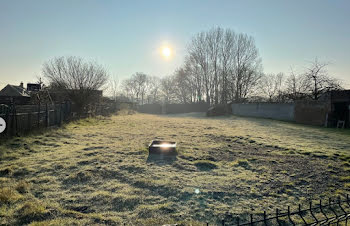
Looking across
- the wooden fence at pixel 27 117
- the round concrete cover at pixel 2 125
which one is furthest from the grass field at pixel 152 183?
the wooden fence at pixel 27 117

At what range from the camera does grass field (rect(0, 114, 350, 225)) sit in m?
2.87

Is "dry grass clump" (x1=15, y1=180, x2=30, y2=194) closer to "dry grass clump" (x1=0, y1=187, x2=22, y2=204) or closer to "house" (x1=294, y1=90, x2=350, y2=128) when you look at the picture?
"dry grass clump" (x1=0, y1=187, x2=22, y2=204)

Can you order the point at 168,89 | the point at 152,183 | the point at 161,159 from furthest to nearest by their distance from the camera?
the point at 168,89
the point at 161,159
the point at 152,183

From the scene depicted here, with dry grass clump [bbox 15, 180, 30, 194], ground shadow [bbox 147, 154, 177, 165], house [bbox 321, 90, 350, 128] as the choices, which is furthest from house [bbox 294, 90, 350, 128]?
dry grass clump [bbox 15, 180, 30, 194]

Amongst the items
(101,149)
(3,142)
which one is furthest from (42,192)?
(3,142)

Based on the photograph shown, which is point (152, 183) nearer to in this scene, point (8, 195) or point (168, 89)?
point (8, 195)

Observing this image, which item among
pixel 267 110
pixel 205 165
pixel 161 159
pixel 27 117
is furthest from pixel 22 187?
pixel 267 110

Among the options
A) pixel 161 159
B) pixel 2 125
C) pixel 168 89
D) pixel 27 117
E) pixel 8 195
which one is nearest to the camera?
pixel 8 195

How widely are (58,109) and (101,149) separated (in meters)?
6.61

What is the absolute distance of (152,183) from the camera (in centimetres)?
392

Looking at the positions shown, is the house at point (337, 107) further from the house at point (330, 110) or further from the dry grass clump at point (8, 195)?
the dry grass clump at point (8, 195)

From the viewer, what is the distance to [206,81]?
36.2 metres

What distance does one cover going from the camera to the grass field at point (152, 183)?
287 centimetres

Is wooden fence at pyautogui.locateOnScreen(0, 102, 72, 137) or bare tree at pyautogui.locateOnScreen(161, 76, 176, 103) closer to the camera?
wooden fence at pyautogui.locateOnScreen(0, 102, 72, 137)
